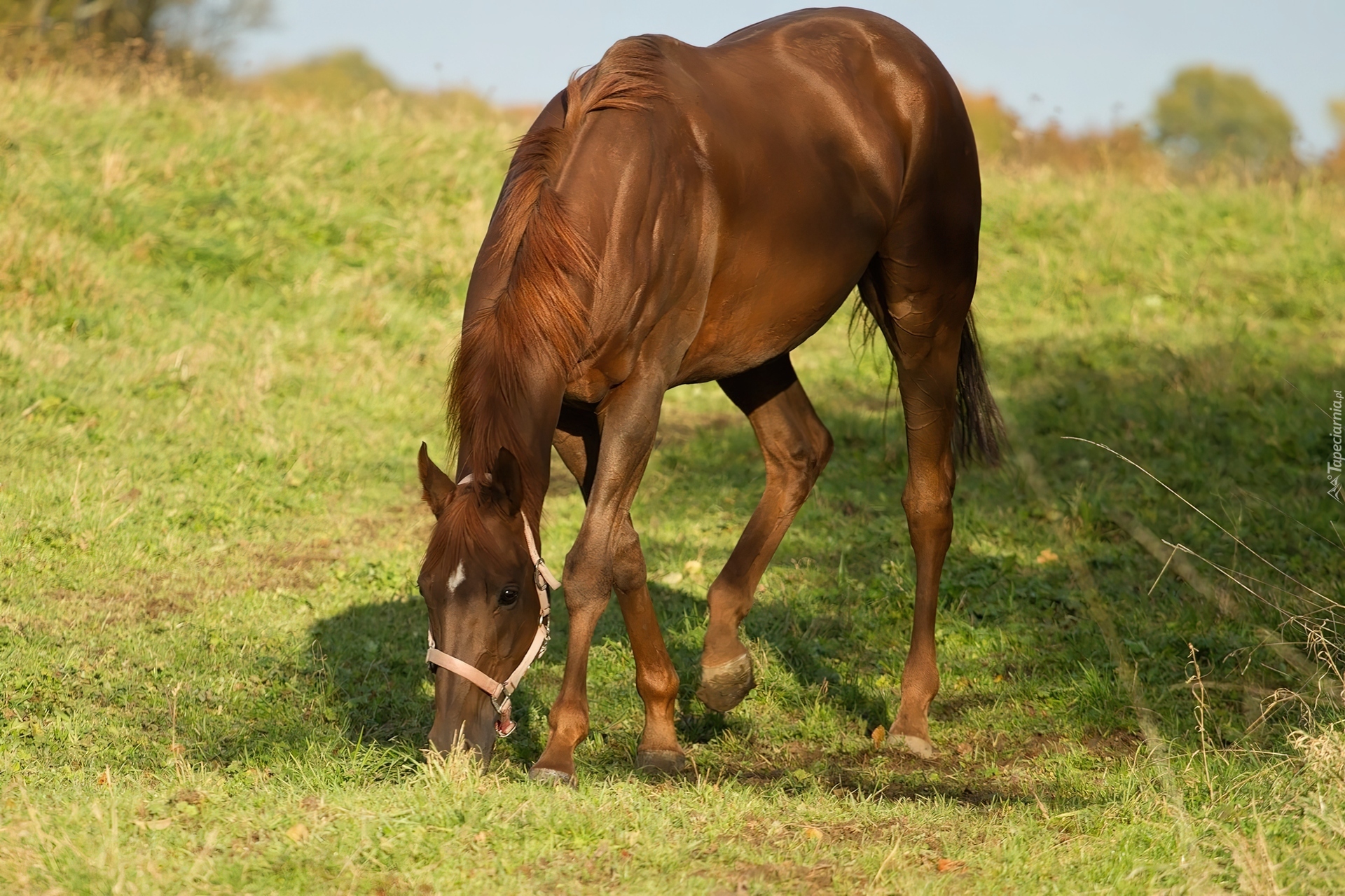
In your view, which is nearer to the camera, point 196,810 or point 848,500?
point 196,810

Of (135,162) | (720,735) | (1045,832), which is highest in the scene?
(135,162)

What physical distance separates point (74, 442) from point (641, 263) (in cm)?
432

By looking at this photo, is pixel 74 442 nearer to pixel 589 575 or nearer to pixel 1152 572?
pixel 589 575

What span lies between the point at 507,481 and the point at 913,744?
1.94 metres

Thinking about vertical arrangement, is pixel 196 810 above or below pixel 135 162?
below

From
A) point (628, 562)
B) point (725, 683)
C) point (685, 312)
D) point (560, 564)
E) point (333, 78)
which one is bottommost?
point (560, 564)

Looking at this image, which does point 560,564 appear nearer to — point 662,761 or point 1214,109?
point 662,761

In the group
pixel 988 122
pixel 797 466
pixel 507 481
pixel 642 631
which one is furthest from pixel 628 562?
pixel 988 122

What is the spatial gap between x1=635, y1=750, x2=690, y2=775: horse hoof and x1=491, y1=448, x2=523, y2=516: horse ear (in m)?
1.17

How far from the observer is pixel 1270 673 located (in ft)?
15.9

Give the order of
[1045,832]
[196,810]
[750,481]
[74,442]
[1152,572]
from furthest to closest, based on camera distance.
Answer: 1. [750,481]
2. [74,442]
3. [1152,572]
4. [1045,832]
5. [196,810]

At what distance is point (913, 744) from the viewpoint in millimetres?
4605

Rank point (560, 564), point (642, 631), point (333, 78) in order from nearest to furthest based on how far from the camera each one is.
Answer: point (642, 631) → point (560, 564) → point (333, 78)

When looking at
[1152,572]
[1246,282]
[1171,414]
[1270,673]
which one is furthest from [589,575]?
[1246,282]
